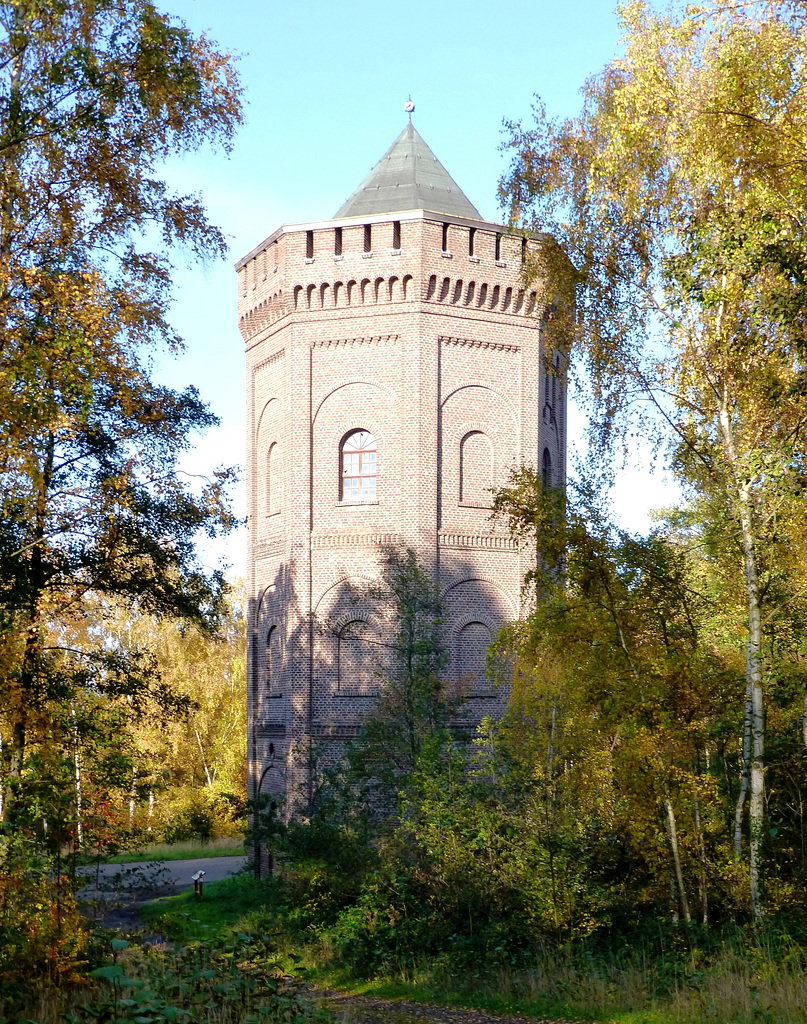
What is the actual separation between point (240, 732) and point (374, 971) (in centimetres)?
2223

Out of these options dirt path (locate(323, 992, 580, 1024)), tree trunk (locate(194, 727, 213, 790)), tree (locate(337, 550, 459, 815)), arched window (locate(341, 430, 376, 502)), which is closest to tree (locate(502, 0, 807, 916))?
dirt path (locate(323, 992, 580, 1024))

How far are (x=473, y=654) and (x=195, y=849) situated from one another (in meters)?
14.8

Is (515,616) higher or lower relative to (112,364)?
lower

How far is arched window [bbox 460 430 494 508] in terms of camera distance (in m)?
22.1

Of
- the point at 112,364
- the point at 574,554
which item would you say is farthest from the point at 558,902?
the point at 112,364

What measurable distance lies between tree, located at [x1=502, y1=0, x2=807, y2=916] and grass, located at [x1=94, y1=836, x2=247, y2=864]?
67.6ft

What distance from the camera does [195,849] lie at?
32.1 meters

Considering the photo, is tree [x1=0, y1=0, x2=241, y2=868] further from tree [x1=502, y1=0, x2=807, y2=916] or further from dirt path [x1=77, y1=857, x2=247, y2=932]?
dirt path [x1=77, y1=857, x2=247, y2=932]

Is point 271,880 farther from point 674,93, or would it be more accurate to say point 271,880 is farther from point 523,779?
point 674,93

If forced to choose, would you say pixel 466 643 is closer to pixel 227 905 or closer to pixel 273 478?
pixel 273 478

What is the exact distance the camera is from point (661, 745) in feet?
37.7

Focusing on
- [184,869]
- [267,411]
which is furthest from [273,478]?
[184,869]

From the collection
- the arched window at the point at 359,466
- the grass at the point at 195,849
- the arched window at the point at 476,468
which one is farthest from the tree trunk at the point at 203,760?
the arched window at the point at 476,468

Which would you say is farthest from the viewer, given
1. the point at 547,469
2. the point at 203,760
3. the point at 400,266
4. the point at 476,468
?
the point at 203,760
